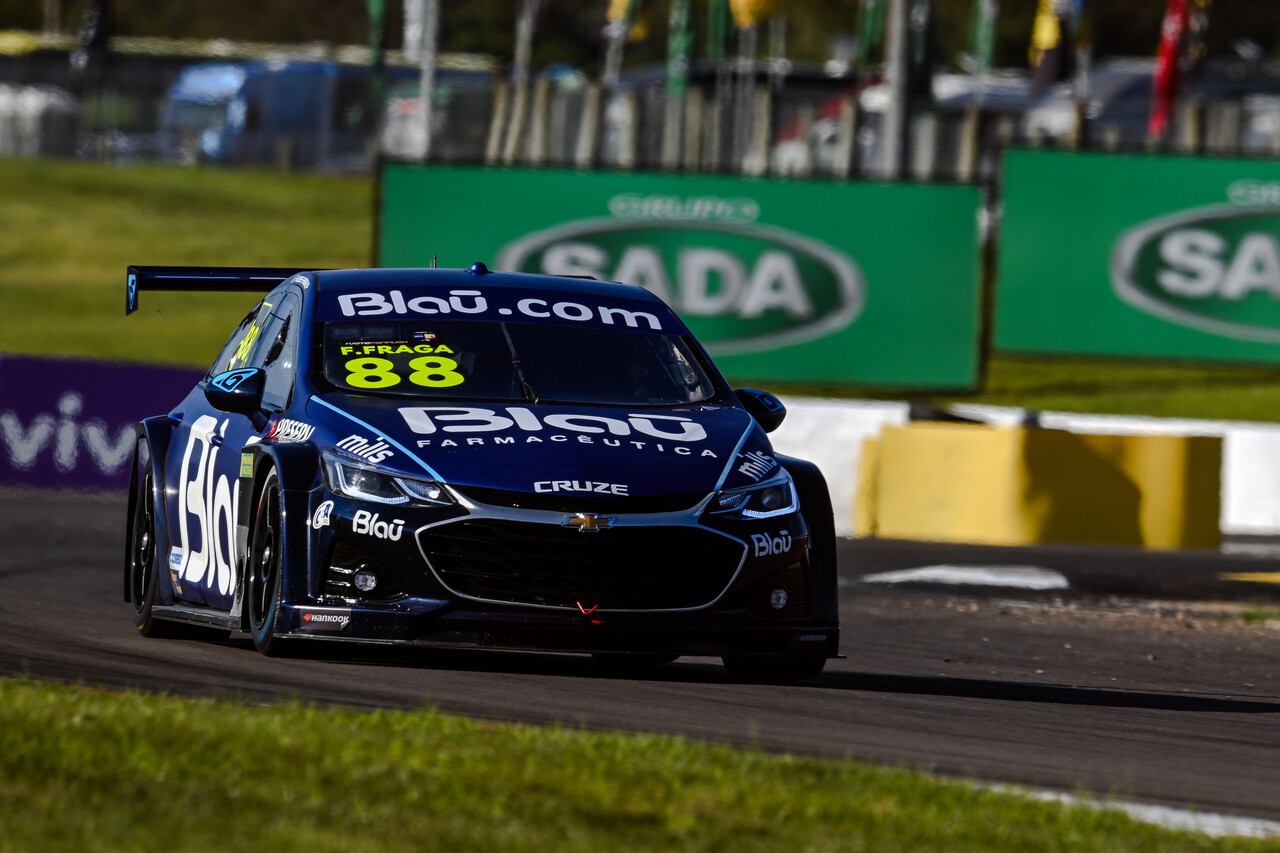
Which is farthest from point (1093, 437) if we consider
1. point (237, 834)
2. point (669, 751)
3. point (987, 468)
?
point (237, 834)

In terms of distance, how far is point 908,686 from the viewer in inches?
364

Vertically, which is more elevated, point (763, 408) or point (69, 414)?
point (763, 408)

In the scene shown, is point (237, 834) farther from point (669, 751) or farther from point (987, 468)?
point (987, 468)

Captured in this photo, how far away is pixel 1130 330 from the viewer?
2438 cm

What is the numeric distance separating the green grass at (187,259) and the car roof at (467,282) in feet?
58.6

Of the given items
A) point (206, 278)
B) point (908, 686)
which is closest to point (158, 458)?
point (206, 278)

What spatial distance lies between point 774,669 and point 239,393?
2178mm

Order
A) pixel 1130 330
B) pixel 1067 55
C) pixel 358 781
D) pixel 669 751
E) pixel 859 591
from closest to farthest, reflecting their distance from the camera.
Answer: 1. pixel 358 781
2. pixel 669 751
3. pixel 859 591
4. pixel 1130 330
5. pixel 1067 55

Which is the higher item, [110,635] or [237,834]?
[237,834]

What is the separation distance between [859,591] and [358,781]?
9.05 m

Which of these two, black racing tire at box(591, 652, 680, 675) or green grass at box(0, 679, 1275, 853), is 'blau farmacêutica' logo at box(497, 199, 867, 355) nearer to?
black racing tire at box(591, 652, 680, 675)

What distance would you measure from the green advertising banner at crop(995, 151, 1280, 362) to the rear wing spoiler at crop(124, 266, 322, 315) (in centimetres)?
1508

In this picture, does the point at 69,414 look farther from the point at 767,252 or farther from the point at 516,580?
the point at 516,580

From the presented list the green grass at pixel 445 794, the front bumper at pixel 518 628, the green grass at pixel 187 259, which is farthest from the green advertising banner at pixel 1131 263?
the green grass at pixel 445 794
